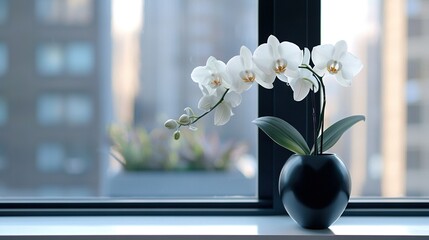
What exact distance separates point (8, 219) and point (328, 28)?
794 mm

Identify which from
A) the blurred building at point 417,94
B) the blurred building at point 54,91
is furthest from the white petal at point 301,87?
the blurred building at point 54,91

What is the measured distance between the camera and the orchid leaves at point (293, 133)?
838 mm

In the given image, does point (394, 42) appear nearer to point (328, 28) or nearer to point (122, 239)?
point (328, 28)

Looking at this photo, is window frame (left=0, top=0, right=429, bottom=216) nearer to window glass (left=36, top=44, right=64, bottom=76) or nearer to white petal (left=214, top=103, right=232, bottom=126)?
white petal (left=214, top=103, right=232, bottom=126)

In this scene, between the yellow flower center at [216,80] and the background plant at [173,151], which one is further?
the background plant at [173,151]

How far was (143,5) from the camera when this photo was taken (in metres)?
1.59

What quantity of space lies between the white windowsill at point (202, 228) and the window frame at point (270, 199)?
24mm

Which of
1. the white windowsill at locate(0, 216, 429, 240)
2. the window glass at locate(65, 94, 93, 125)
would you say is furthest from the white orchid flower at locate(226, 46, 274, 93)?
the window glass at locate(65, 94, 93, 125)

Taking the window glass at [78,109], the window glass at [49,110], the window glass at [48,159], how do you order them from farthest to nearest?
the window glass at [78,109] → the window glass at [49,110] → the window glass at [48,159]

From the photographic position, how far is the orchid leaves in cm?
84

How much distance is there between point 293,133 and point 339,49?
16 cm

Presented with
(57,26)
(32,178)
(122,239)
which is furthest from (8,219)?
(57,26)

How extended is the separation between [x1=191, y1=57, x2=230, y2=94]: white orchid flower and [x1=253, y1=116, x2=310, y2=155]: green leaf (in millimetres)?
93

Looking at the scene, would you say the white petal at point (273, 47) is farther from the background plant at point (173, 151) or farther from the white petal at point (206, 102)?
the background plant at point (173, 151)
